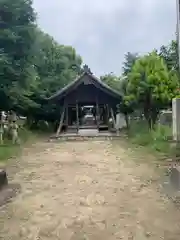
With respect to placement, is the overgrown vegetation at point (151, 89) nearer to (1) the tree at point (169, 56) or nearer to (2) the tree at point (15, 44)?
(1) the tree at point (169, 56)

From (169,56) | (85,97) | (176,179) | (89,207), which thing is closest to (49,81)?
(85,97)

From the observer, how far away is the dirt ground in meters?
4.39

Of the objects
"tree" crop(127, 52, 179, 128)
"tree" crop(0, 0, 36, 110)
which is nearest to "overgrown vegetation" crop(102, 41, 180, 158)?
"tree" crop(127, 52, 179, 128)

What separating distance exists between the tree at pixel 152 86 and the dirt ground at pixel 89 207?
25.2 ft

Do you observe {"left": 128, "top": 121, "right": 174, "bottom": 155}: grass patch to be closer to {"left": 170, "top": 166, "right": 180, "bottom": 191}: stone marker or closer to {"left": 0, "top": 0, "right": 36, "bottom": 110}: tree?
{"left": 170, "top": 166, "right": 180, "bottom": 191}: stone marker

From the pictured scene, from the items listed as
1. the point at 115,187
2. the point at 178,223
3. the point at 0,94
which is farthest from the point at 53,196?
the point at 0,94

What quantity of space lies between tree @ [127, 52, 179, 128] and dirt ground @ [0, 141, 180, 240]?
7694 millimetres

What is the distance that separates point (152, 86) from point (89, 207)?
11544mm

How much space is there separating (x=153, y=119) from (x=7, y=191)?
12.1 m

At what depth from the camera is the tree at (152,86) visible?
16.2 metres

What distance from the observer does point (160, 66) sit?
53.9ft

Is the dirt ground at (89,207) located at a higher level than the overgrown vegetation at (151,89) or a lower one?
lower

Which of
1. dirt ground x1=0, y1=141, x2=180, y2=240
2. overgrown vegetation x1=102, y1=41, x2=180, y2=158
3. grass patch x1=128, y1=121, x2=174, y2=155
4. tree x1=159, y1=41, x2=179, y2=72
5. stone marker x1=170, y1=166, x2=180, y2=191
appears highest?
tree x1=159, y1=41, x2=179, y2=72

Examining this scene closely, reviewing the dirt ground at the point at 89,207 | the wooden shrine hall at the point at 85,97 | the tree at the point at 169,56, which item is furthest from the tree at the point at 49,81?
the dirt ground at the point at 89,207
